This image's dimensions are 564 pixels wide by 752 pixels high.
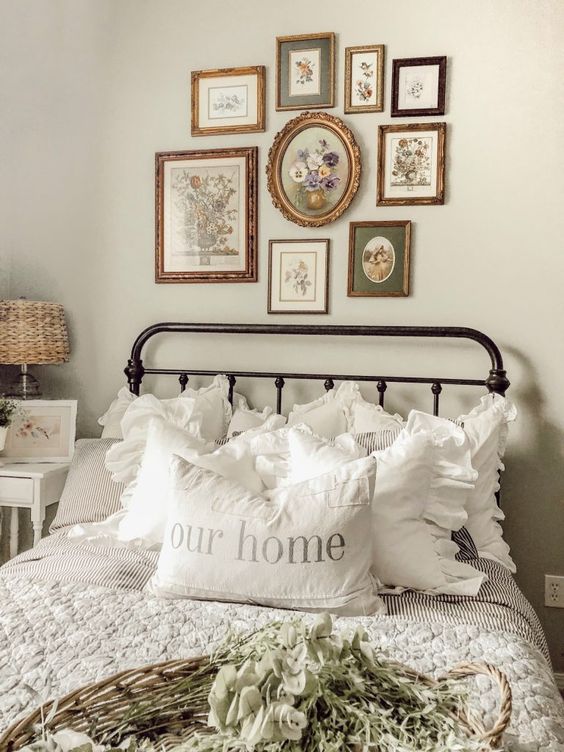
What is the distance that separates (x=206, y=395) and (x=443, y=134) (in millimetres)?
1182

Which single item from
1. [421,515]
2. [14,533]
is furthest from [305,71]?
[14,533]

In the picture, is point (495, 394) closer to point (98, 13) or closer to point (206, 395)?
point (206, 395)

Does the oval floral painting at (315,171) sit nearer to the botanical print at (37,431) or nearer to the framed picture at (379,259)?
the framed picture at (379,259)

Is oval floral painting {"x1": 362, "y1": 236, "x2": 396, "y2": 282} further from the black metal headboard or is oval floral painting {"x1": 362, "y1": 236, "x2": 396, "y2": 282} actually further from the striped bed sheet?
the striped bed sheet

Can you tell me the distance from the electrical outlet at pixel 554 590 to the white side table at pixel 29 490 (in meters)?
1.71

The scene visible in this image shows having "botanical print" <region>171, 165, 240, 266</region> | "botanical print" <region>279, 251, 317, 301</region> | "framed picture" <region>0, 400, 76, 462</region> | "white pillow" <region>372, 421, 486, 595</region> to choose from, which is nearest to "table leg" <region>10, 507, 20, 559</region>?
"framed picture" <region>0, 400, 76, 462</region>

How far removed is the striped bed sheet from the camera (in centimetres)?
152

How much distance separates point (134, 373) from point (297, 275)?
69cm

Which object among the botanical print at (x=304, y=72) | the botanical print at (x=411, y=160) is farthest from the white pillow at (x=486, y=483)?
the botanical print at (x=304, y=72)

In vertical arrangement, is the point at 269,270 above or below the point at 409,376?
above

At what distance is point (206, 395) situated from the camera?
2408mm

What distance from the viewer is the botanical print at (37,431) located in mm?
2537

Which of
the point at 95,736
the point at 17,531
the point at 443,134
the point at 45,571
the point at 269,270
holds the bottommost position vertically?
the point at 17,531

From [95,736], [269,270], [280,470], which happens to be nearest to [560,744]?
[95,736]
